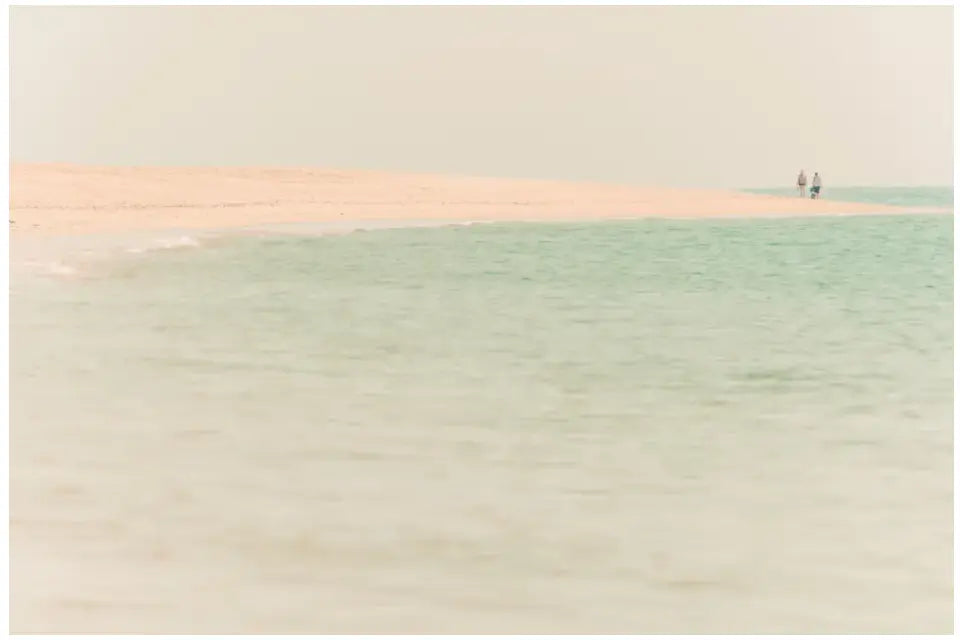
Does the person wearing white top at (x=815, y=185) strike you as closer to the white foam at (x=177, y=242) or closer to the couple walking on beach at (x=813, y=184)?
the couple walking on beach at (x=813, y=184)

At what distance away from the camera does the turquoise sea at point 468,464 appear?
5.45m

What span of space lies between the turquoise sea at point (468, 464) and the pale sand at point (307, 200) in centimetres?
1038

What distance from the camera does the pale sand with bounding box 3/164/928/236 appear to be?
2542 centimetres

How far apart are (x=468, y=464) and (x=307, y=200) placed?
26.7 meters

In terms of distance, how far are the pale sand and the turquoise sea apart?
10.4 metres

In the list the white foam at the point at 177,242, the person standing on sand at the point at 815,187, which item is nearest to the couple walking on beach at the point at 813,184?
the person standing on sand at the point at 815,187

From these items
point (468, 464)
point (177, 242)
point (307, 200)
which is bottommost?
point (468, 464)

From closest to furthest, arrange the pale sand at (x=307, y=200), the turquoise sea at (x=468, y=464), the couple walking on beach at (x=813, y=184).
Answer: the turquoise sea at (x=468, y=464) < the pale sand at (x=307, y=200) < the couple walking on beach at (x=813, y=184)

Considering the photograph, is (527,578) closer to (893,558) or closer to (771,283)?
(893,558)

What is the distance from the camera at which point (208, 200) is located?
31125 millimetres

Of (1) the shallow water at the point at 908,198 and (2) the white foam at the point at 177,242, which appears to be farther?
(1) the shallow water at the point at 908,198

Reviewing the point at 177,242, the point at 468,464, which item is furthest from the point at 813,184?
the point at 468,464

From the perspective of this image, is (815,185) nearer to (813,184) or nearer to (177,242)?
(813,184)

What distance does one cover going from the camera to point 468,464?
724cm
